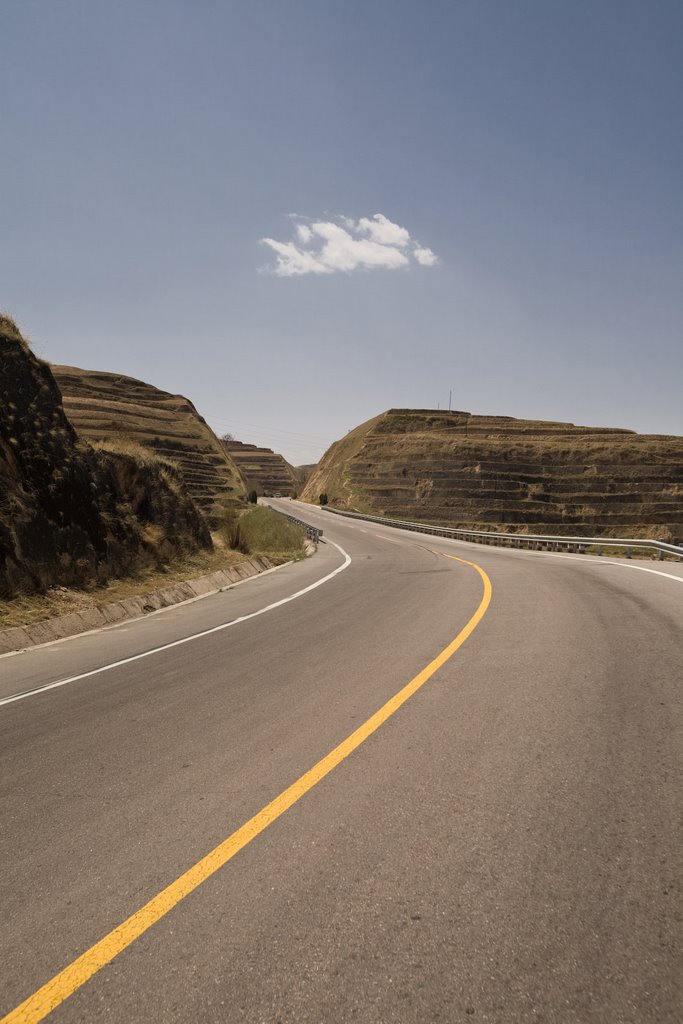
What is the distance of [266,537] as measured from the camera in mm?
24312

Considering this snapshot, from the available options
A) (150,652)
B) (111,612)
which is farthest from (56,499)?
(150,652)

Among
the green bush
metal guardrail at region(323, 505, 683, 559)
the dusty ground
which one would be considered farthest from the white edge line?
metal guardrail at region(323, 505, 683, 559)

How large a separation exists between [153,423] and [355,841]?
280ft

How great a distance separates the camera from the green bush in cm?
2091

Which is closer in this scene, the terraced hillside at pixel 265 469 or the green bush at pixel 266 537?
the green bush at pixel 266 537

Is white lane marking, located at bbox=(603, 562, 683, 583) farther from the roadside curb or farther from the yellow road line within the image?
the yellow road line

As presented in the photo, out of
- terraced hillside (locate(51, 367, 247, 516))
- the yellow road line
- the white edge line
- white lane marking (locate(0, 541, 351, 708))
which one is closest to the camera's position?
the yellow road line

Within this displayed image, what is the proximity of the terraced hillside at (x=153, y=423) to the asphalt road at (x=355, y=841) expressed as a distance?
180 feet

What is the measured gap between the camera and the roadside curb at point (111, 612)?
28.3 ft

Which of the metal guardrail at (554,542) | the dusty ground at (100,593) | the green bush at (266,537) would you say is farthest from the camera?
the green bush at (266,537)

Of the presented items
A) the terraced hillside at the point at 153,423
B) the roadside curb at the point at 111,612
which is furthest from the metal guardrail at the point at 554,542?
the terraced hillside at the point at 153,423

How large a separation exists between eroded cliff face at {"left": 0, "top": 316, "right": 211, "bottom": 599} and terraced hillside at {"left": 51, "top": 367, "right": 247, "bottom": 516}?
144ft

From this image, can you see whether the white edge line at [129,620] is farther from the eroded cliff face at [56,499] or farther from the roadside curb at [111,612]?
the eroded cliff face at [56,499]

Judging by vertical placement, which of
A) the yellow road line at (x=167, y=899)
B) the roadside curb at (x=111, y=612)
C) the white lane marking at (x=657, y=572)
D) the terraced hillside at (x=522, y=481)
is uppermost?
the terraced hillside at (x=522, y=481)
